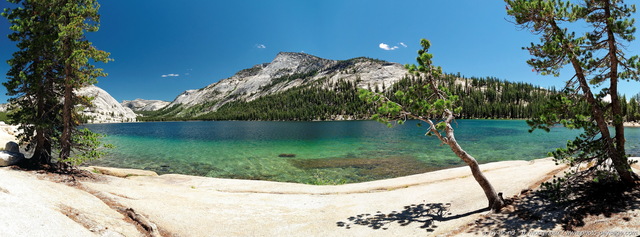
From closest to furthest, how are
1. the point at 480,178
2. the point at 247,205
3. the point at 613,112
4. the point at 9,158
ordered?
1. the point at 613,112
2. the point at 480,178
3. the point at 247,205
4. the point at 9,158

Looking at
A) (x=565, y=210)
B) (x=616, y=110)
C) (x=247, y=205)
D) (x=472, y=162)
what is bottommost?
(x=247, y=205)

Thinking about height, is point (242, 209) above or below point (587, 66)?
below

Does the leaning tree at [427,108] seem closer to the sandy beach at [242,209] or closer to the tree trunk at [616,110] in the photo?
the sandy beach at [242,209]

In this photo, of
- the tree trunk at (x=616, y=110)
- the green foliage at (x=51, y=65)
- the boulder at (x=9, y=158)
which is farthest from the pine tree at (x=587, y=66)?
the boulder at (x=9, y=158)

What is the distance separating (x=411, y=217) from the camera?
10.9 metres

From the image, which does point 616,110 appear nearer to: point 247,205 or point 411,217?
point 411,217

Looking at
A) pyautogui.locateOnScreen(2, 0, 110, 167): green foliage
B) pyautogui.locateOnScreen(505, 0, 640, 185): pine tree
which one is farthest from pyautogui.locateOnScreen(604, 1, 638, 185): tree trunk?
pyautogui.locateOnScreen(2, 0, 110, 167): green foliage

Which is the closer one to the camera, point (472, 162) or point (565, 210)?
point (565, 210)

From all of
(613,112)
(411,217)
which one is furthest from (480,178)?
(613,112)

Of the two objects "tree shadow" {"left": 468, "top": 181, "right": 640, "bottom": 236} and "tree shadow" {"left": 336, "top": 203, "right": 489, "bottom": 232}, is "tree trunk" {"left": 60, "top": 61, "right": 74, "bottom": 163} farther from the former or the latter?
"tree shadow" {"left": 468, "top": 181, "right": 640, "bottom": 236}

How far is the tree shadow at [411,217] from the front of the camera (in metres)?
10.3

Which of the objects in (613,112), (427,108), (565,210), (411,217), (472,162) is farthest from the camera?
(411,217)

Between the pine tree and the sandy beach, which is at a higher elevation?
the pine tree

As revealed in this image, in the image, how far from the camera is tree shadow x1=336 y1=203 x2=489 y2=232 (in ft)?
33.7
